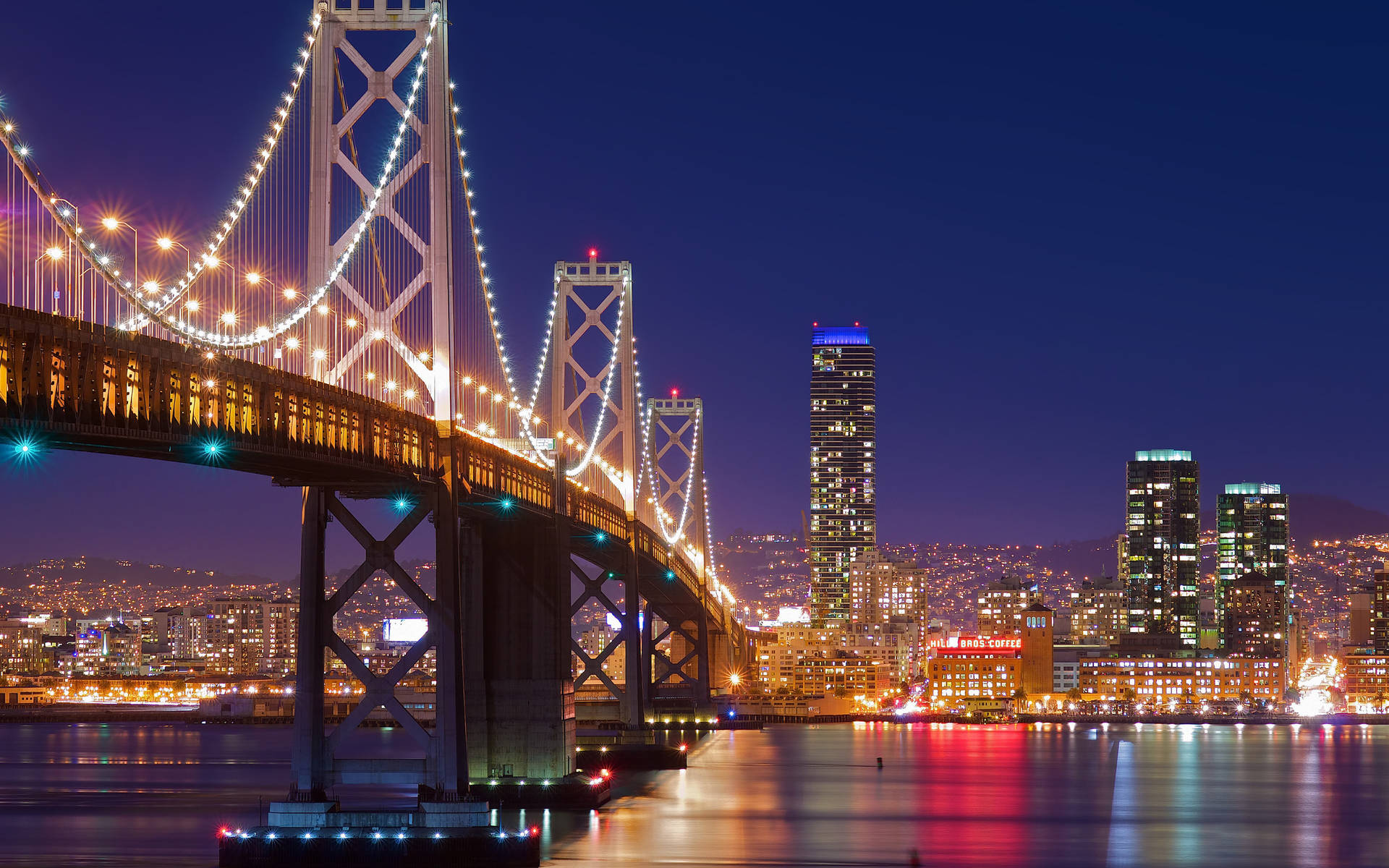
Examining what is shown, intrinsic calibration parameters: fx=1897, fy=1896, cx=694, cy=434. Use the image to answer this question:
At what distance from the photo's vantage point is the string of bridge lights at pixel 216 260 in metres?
22.9

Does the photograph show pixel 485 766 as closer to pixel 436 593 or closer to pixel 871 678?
pixel 436 593

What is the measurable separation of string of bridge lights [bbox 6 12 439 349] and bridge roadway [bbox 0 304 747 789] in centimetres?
37

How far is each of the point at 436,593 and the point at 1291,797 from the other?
50.2 m

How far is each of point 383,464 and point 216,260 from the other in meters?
6.69

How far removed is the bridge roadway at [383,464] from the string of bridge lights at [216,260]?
1.22ft

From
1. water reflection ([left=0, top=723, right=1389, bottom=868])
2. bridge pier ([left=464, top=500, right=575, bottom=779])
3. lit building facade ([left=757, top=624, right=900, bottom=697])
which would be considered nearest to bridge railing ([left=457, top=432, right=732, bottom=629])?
bridge pier ([left=464, top=500, right=575, bottom=779])

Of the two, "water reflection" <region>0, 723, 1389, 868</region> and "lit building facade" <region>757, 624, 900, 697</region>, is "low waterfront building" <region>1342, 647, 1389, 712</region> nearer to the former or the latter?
"lit building facade" <region>757, 624, 900, 697</region>

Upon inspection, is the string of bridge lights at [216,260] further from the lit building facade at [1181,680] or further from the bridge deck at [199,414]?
the lit building facade at [1181,680]

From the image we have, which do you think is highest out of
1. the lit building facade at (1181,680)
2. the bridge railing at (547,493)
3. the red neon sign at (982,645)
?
the bridge railing at (547,493)

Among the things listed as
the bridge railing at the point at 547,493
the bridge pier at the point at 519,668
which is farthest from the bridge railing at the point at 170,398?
the bridge pier at the point at 519,668

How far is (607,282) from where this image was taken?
70.7m

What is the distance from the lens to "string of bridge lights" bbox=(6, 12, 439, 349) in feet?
75.0

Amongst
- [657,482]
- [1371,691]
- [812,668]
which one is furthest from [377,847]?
[1371,691]

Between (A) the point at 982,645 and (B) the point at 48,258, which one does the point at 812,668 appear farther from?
(B) the point at 48,258
